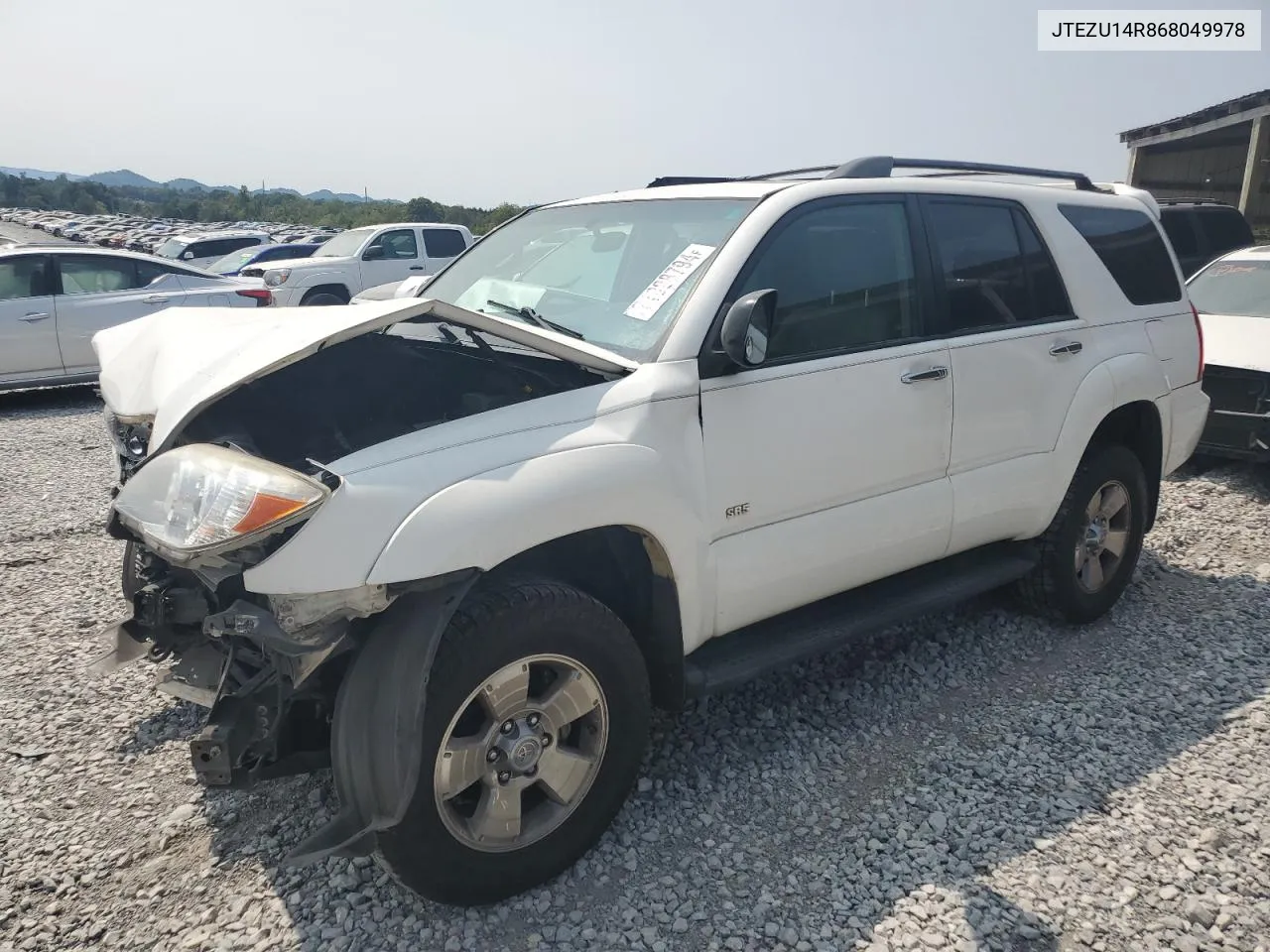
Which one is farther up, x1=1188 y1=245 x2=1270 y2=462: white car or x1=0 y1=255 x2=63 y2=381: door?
x1=0 y1=255 x2=63 y2=381: door

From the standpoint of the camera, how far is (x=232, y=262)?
18.3 meters

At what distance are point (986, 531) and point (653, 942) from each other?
2.16 meters

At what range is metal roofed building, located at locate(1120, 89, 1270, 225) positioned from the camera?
588 inches

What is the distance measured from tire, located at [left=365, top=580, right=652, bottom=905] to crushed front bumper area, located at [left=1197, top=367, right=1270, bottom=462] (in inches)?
216

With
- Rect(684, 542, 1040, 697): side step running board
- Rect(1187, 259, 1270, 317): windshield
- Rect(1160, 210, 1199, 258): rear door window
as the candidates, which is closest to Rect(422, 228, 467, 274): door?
Rect(1160, 210, 1199, 258): rear door window

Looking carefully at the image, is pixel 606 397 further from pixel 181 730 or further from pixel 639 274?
pixel 181 730

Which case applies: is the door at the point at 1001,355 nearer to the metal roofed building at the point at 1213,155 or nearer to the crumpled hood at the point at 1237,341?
the crumpled hood at the point at 1237,341

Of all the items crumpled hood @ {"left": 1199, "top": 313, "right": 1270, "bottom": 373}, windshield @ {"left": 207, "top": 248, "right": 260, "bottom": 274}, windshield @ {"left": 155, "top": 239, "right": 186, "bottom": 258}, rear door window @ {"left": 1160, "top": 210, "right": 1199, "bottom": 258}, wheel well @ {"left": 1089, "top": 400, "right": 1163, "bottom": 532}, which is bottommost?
wheel well @ {"left": 1089, "top": 400, "right": 1163, "bottom": 532}

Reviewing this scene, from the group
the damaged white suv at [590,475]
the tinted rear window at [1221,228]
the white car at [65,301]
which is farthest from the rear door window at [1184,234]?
the white car at [65,301]

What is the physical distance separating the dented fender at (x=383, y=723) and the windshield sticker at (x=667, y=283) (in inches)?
43.3

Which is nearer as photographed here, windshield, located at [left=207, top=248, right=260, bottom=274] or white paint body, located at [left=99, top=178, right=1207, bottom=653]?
white paint body, located at [left=99, top=178, right=1207, bottom=653]

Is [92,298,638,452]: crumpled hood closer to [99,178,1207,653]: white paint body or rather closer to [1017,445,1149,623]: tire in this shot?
[99,178,1207,653]: white paint body

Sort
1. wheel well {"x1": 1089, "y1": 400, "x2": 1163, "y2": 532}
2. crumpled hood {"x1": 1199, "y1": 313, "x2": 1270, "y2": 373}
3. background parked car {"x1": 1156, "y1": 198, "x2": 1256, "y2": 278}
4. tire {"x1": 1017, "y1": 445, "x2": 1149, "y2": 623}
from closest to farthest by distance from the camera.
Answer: tire {"x1": 1017, "y1": 445, "x2": 1149, "y2": 623}, wheel well {"x1": 1089, "y1": 400, "x2": 1163, "y2": 532}, crumpled hood {"x1": 1199, "y1": 313, "x2": 1270, "y2": 373}, background parked car {"x1": 1156, "y1": 198, "x2": 1256, "y2": 278}

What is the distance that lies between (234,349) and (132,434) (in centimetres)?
66
